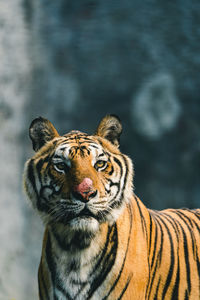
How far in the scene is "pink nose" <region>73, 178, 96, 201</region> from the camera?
171 centimetres

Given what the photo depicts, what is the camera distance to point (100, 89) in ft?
23.0

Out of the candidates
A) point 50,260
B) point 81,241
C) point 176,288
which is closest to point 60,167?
point 81,241

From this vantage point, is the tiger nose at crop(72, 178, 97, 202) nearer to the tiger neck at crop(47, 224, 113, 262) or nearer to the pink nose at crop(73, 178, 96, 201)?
the pink nose at crop(73, 178, 96, 201)

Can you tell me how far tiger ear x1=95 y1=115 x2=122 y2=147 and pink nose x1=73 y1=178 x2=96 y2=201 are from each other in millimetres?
414

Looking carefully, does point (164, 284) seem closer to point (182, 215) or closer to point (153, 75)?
point (182, 215)

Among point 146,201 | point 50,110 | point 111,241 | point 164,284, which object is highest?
point 50,110

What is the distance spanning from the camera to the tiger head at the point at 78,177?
69.3 inches

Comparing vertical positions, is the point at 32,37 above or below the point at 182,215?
above

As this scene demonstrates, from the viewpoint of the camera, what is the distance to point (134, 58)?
23.1 ft

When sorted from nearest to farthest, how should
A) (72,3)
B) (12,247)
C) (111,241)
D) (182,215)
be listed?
(111,241)
(182,215)
(12,247)
(72,3)

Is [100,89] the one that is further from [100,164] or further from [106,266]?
[106,266]

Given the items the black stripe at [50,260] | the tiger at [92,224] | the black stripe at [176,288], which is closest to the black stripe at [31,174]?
the tiger at [92,224]

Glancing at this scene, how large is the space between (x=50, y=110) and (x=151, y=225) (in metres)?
5.40

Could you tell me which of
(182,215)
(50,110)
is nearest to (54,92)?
(50,110)
